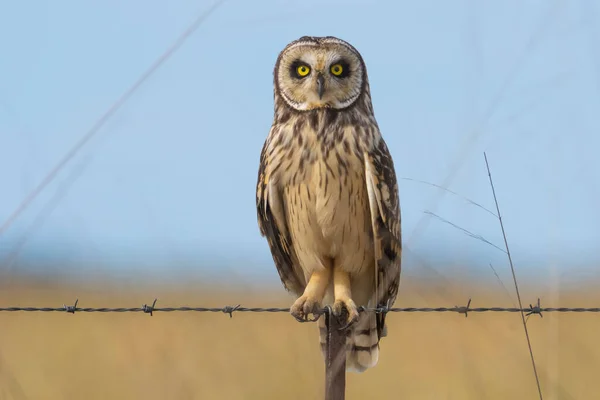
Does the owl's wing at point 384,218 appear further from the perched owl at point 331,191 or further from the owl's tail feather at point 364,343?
the owl's tail feather at point 364,343

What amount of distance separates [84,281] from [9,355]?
345cm

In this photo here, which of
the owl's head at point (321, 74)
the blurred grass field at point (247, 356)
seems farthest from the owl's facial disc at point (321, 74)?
the blurred grass field at point (247, 356)

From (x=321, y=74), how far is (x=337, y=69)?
0.12m

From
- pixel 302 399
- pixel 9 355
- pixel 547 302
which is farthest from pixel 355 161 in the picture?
pixel 9 355

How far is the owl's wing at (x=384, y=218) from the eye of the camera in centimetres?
411

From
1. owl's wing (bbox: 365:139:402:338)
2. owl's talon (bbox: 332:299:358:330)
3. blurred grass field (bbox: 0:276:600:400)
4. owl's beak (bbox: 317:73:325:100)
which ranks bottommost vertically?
owl's talon (bbox: 332:299:358:330)

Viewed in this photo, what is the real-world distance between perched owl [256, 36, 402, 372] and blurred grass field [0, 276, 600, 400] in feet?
4.14

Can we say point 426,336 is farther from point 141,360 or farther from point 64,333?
point 64,333

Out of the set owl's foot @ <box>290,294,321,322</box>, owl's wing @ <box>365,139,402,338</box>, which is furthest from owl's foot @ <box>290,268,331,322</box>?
owl's wing @ <box>365,139,402,338</box>

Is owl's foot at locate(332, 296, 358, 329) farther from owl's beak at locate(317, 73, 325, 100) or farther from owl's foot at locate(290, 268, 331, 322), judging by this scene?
owl's beak at locate(317, 73, 325, 100)

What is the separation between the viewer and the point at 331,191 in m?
4.13

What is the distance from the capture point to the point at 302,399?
6.51m

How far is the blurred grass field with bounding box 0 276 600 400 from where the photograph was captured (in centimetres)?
723

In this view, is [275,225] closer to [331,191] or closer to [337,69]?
[331,191]
